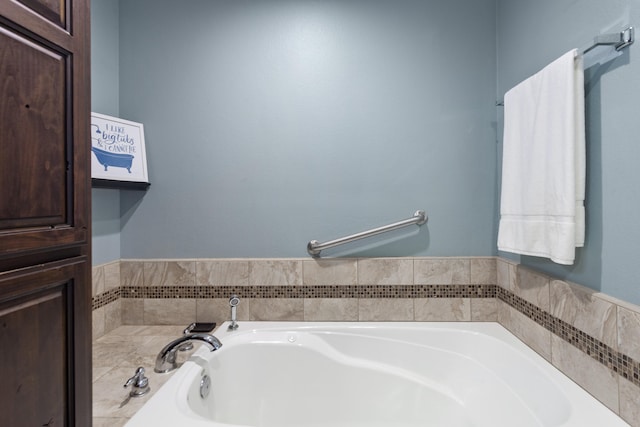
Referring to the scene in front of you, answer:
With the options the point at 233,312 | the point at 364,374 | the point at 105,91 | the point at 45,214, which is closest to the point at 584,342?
the point at 364,374

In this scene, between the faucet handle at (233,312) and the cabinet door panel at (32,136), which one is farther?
the faucet handle at (233,312)

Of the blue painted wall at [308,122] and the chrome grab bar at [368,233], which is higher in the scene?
the blue painted wall at [308,122]

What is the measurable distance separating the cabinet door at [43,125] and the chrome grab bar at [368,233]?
1.10 meters

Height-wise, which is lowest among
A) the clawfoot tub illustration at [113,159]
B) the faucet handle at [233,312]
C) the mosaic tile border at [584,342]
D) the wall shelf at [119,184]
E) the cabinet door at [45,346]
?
the faucet handle at [233,312]

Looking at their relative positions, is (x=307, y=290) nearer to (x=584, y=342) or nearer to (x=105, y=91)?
(x=584, y=342)

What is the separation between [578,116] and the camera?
1.10 metres

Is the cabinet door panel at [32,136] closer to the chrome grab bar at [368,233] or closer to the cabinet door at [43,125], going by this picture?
the cabinet door at [43,125]

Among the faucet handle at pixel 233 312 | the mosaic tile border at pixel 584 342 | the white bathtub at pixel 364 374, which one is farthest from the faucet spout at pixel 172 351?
the mosaic tile border at pixel 584 342

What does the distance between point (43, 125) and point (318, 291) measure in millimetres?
1367

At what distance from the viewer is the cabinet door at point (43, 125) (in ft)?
2.05

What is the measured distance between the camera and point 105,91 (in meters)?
1.69

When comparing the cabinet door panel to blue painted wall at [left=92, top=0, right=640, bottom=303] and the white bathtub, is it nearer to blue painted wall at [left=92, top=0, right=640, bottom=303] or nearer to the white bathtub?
the white bathtub

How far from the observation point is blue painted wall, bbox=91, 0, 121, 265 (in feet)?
5.29

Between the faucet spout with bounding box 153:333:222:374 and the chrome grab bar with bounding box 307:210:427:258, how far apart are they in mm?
680
